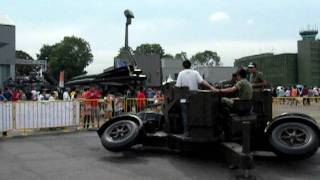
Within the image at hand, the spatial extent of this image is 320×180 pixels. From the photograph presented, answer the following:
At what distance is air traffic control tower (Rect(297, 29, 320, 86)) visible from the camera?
6694cm

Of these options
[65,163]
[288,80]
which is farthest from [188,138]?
[288,80]

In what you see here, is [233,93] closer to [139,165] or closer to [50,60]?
[139,165]

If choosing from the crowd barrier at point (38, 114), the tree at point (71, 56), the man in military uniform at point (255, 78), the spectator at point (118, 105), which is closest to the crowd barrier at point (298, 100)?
the spectator at point (118, 105)

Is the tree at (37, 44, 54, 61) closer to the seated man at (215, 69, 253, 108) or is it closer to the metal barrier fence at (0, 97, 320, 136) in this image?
the metal barrier fence at (0, 97, 320, 136)

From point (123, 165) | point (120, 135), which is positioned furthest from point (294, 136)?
point (120, 135)

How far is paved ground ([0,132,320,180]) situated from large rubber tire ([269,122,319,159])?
296 mm

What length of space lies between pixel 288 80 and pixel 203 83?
60024mm

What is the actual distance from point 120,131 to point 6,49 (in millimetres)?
34324

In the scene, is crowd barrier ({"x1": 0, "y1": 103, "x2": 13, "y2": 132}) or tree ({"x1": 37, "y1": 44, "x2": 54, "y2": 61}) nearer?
crowd barrier ({"x1": 0, "y1": 103, "x2": 13, "y2": 132})

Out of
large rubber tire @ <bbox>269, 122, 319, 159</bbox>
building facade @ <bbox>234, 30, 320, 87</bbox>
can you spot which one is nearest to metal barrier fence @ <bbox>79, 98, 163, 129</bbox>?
large rubber tire @ <bbox>269, 122, 319, 159</bbox>

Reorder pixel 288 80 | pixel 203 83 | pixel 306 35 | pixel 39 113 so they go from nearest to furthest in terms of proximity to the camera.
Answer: pixel 203 83 < pixel 39 113 < pixel 288 80 < pixel 306 35

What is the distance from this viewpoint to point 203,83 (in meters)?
10.8

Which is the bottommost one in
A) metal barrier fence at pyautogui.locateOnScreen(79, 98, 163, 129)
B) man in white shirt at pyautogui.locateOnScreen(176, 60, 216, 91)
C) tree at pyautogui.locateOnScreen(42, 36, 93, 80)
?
metal barrier fence at pyautogui.locateOnScreen(79, 98, 163, 129)

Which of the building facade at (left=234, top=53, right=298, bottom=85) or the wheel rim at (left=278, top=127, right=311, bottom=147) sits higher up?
the building facade at (left=234, top=53, right=298, bottom=85)
